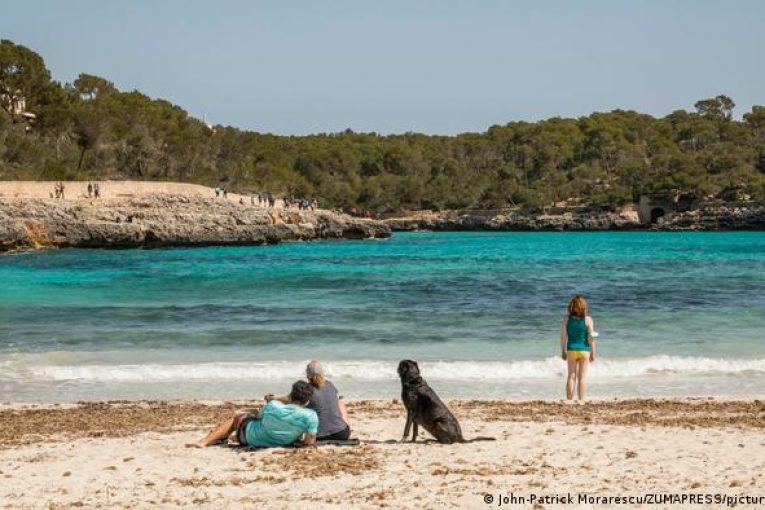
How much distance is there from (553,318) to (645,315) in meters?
2.20

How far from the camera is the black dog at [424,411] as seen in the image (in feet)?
30.4

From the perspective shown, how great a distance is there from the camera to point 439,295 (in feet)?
92.8

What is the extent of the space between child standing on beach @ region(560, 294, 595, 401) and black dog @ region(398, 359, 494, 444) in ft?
10.3

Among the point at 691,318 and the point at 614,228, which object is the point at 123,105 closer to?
the point at 614,228

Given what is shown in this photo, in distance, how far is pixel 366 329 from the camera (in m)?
20.6

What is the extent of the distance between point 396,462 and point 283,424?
1.29 meters

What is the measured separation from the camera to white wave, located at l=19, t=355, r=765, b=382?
596 inches

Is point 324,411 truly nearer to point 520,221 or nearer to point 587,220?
point 587,220

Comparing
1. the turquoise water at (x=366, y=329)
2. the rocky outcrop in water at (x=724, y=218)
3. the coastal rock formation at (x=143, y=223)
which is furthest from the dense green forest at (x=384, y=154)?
the turquoise water at (x=366, y=329)

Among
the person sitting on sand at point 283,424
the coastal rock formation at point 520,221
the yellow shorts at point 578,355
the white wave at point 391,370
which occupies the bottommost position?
the white wave at point 391,370

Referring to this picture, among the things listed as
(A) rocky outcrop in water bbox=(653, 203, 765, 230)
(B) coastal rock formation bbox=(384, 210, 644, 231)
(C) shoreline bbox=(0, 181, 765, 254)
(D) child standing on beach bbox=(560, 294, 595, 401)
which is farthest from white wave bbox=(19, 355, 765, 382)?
(B) coastal rock formation bbox=(384, 210, 644, 231)

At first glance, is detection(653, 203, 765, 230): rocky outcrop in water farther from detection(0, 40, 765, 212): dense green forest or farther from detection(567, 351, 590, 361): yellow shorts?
detection(567, 351, 590, 361): yellow shorts

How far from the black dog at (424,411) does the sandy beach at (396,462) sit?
0.19m

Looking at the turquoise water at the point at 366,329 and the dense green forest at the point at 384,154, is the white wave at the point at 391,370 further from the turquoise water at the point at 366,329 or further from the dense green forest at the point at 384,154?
the dense green forest at the point at 384,154
